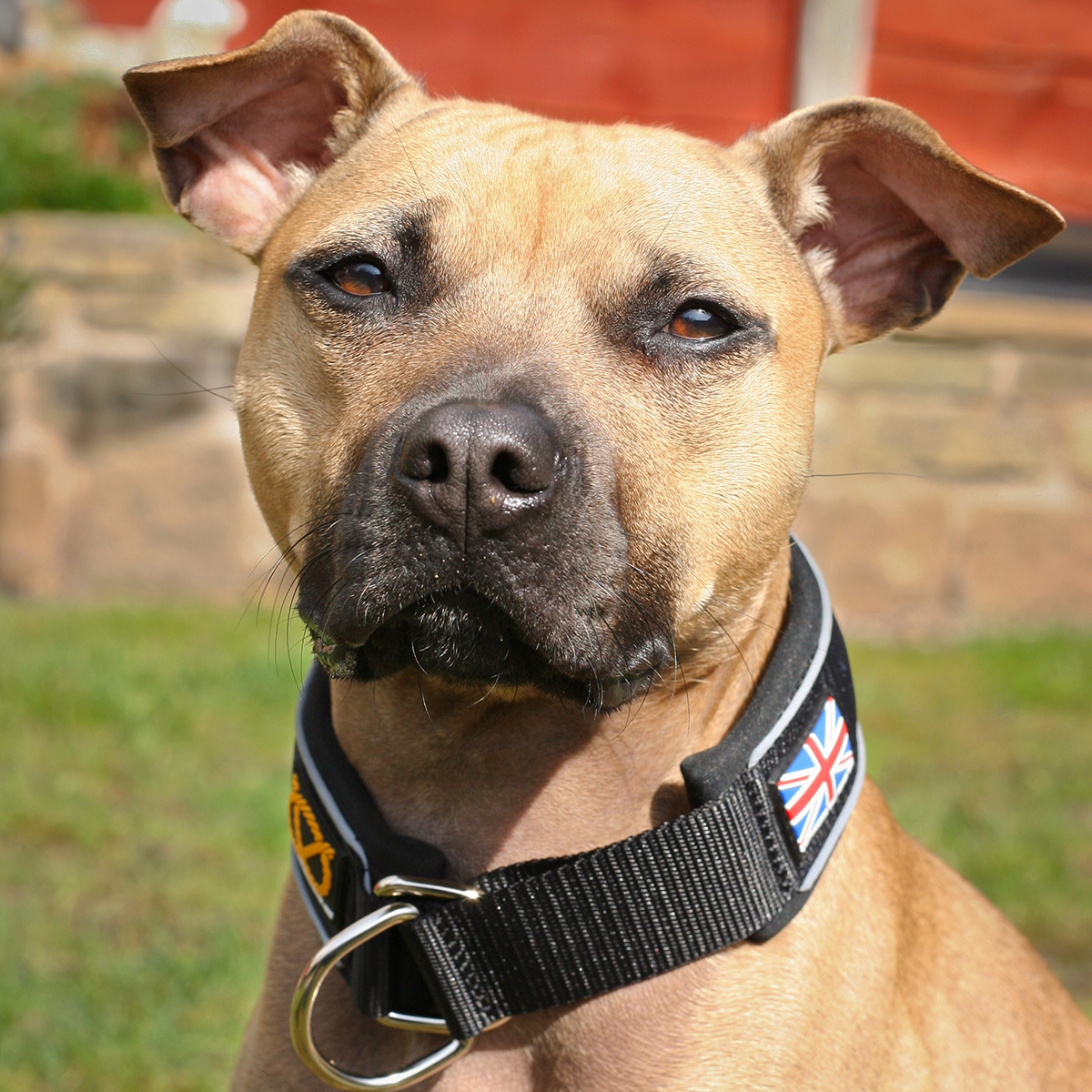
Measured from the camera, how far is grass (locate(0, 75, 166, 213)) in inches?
303

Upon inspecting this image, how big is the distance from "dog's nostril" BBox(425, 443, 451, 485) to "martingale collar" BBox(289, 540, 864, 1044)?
66cm

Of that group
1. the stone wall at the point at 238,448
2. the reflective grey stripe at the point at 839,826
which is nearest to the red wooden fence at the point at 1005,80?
the stone wall at the point at 238,448

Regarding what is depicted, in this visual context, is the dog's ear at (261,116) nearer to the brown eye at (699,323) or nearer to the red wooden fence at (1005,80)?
the brown eye at (699,323)

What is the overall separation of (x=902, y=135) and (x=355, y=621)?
59.9 inches

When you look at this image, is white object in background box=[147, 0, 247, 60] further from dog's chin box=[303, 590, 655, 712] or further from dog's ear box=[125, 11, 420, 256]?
dog's chin box=[303, 590, 655, 712]

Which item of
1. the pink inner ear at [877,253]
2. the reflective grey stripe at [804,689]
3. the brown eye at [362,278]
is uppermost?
the brown eye at [362,278]

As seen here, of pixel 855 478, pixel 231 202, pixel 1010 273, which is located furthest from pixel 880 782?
pixel 1010 273

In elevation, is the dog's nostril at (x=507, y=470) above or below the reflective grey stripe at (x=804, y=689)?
above

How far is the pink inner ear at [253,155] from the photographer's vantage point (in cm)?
291

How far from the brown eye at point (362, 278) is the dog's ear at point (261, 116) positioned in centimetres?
54

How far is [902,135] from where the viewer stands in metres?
2.66

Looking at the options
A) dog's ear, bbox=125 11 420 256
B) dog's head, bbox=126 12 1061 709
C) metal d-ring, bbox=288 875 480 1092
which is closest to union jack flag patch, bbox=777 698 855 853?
dog's head, bbox=126 12 1061 709

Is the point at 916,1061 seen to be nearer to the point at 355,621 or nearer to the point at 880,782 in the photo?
the point at 355,621

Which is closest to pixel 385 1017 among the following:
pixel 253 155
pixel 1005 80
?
pixel 253 155
